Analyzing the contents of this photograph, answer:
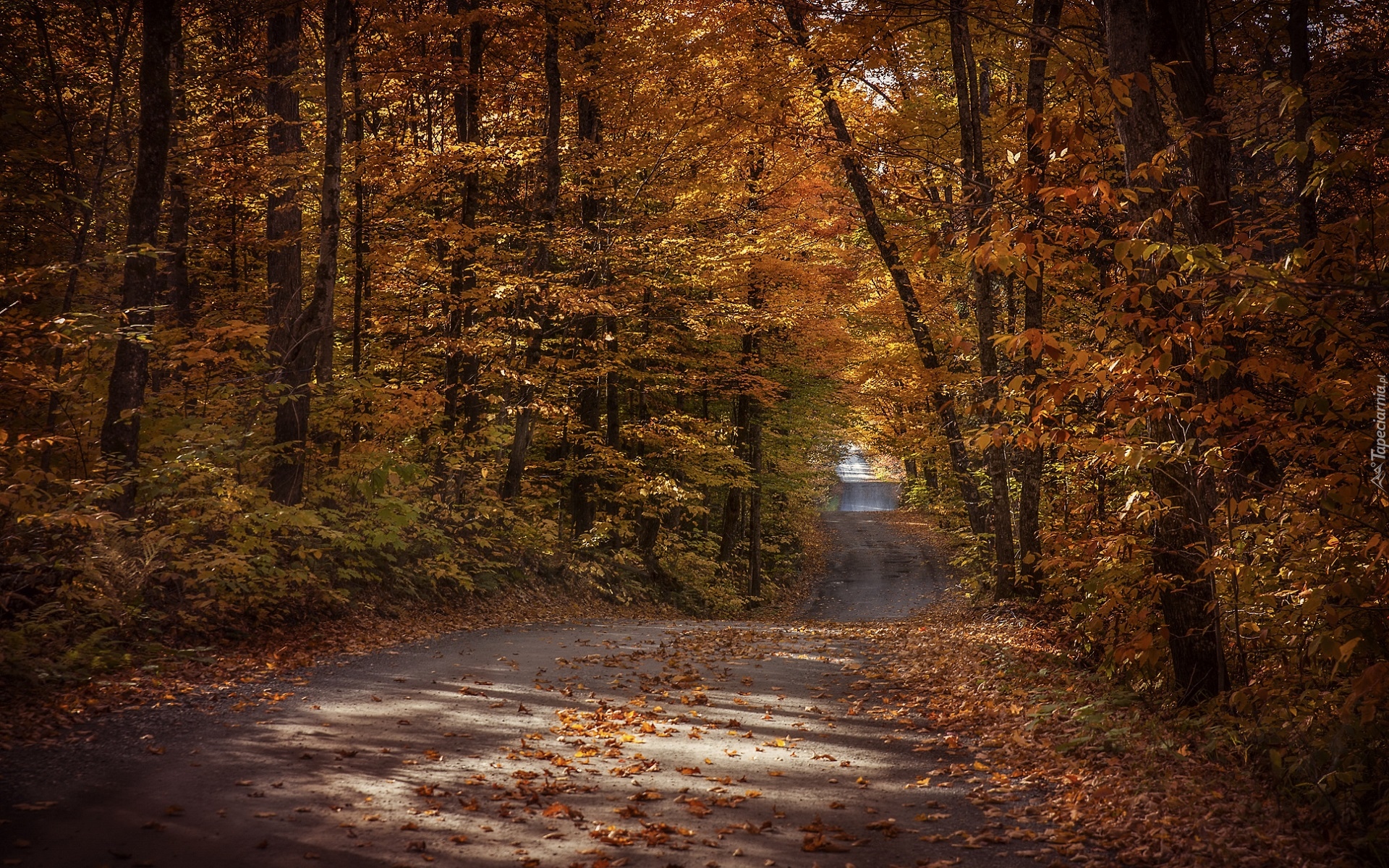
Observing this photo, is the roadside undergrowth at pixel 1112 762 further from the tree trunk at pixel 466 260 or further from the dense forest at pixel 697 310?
the tree trunk at pixel 466 260

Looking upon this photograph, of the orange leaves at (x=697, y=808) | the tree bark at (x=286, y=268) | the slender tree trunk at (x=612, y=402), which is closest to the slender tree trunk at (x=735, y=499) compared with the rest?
the slender tree trunk at (x=612, y=402)

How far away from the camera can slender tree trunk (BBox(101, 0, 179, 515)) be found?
33.7 feet

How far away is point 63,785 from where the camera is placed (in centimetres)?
529

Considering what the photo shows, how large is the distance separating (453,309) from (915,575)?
24.4 meters

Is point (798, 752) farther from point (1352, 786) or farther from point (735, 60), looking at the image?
point (735, 60)

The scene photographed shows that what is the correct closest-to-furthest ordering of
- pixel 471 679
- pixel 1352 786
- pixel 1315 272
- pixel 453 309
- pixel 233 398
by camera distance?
pixel 1352 786 → pixel 1315 272 → pixel 471 679 → pixel 233 398 → pixel 453 309

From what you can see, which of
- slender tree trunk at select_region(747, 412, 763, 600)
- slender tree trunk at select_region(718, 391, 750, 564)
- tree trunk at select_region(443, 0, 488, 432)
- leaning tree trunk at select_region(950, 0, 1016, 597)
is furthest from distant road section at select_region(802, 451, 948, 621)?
tree trunk at select_region(443, 0, 488, 432)

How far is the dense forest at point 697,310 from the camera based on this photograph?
5945 millimetres

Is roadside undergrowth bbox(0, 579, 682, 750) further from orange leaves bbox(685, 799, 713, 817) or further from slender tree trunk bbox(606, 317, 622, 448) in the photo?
slender tree trunk bbox(606, 317, 622, 448)

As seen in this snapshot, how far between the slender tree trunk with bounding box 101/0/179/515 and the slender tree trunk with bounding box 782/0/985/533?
1000cm

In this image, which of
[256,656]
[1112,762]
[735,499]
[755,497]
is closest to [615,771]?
[1112,762]

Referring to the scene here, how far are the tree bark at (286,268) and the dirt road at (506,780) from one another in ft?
13.7

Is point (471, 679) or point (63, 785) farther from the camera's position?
point (471, 679)

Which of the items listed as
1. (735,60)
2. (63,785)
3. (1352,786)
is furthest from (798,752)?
(735,60)
